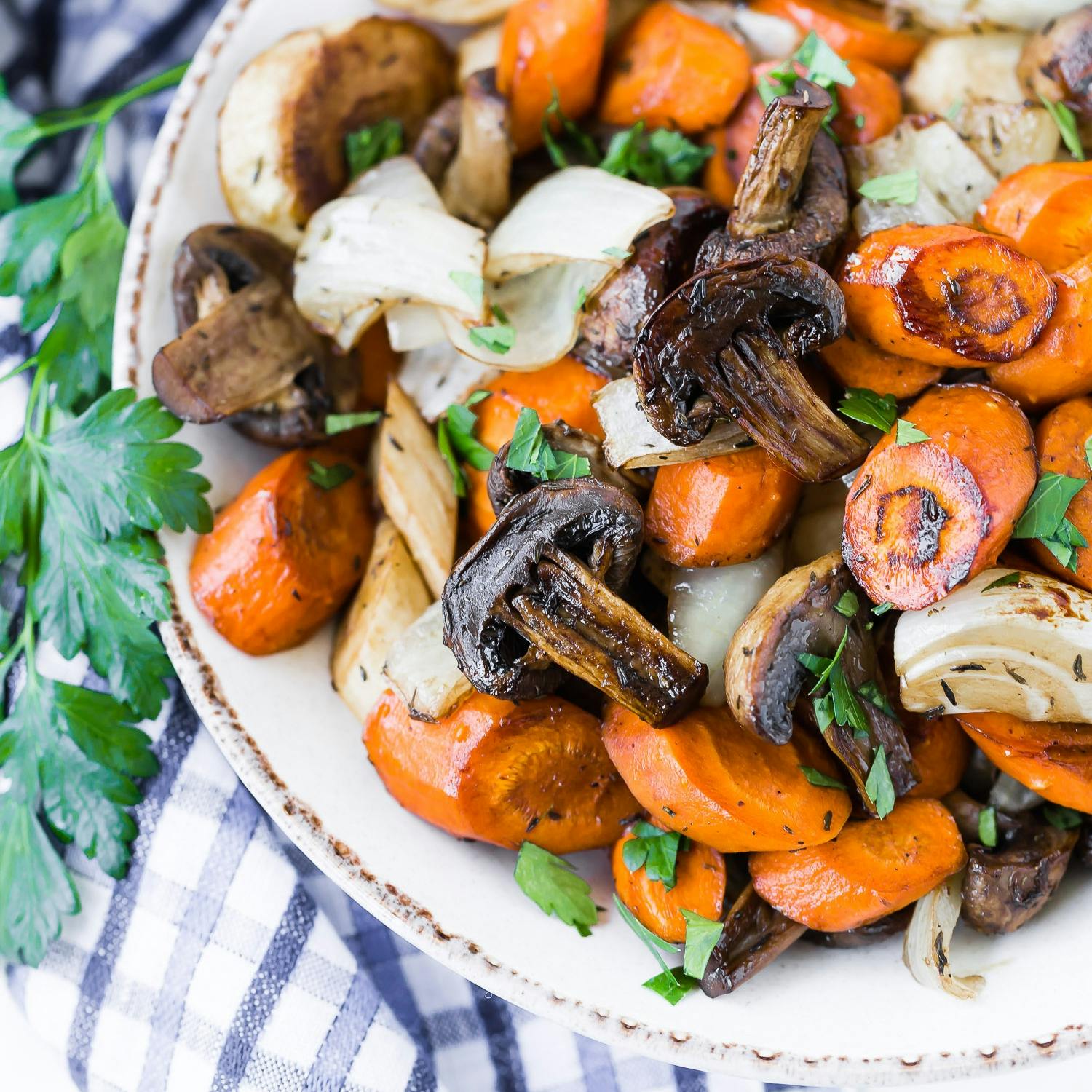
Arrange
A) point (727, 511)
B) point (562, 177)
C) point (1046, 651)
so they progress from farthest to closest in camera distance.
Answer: point (562, 177) → point (727, 511) → point (1046, 651)

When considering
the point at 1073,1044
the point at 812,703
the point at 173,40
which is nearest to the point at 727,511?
the point at 812,703

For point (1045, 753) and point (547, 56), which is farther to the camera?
point (547, 56)

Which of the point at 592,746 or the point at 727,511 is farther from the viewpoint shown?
the point at 592,746

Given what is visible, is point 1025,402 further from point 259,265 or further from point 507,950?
point 259,265

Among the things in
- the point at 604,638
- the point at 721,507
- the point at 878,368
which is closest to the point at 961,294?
the point at 878,368

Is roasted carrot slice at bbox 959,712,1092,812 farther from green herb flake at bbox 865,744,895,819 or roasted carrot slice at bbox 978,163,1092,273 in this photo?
roasted carrot slice at bbox 978,163,1092,273

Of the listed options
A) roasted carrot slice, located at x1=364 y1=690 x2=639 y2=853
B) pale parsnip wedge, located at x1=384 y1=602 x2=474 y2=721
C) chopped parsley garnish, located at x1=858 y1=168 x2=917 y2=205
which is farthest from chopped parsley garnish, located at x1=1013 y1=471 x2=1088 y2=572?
pale parsnip wedge, located at x1=384 y1=602 x2=474 y2=721

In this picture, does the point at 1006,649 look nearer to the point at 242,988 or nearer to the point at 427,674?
the point at 427,674

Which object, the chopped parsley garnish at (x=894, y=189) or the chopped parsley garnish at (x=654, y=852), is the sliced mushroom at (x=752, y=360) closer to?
the chopped parsley garnish at (x=894, y=189)
